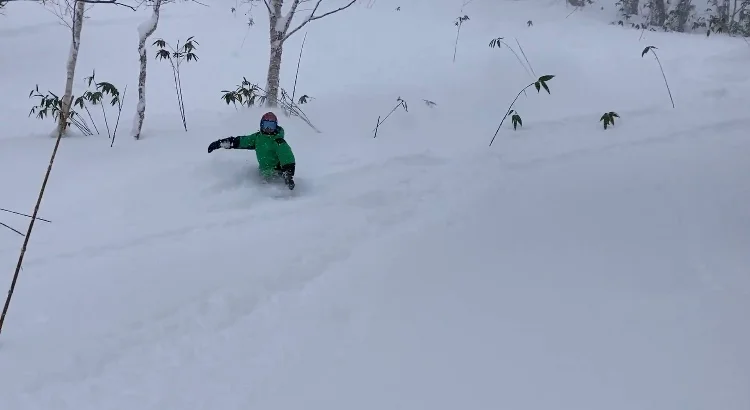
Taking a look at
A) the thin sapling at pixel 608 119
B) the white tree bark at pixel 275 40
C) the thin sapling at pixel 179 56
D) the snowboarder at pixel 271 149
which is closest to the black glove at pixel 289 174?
the snowboarder at pixel 271 149

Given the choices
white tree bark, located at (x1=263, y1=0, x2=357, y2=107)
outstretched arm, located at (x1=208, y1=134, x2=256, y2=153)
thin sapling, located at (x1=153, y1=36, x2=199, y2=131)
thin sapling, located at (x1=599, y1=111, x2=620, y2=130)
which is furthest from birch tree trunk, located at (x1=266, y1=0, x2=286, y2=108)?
thin sapling, located at (x1=599, y1=111, x2=620, y2=130)

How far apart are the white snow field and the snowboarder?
0.54 ft

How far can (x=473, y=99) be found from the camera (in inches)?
258

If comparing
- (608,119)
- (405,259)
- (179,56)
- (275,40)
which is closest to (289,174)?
(405,259)

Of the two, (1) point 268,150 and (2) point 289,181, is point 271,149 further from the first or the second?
(2) point 289,181

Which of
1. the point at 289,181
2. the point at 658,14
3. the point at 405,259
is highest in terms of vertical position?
the point at 658,14

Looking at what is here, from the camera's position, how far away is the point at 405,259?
3.10 m

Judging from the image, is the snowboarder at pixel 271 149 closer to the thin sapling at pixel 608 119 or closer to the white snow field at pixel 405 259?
the white snow field at pixel 405 259

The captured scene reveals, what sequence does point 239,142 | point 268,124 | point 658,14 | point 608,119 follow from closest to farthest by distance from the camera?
point 268,124 < point 239,142 < point 608,119 < point 658,14

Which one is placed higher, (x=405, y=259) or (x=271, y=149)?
(x=271, y=149)

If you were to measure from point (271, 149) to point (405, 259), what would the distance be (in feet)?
5.55

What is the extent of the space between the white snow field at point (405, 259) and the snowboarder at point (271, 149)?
0.16 metres

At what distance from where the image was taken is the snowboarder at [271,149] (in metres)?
4.13

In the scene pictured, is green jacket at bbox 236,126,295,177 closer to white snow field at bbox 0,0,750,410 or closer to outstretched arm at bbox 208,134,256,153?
outstretched arm at bbox 208,134,256,153
